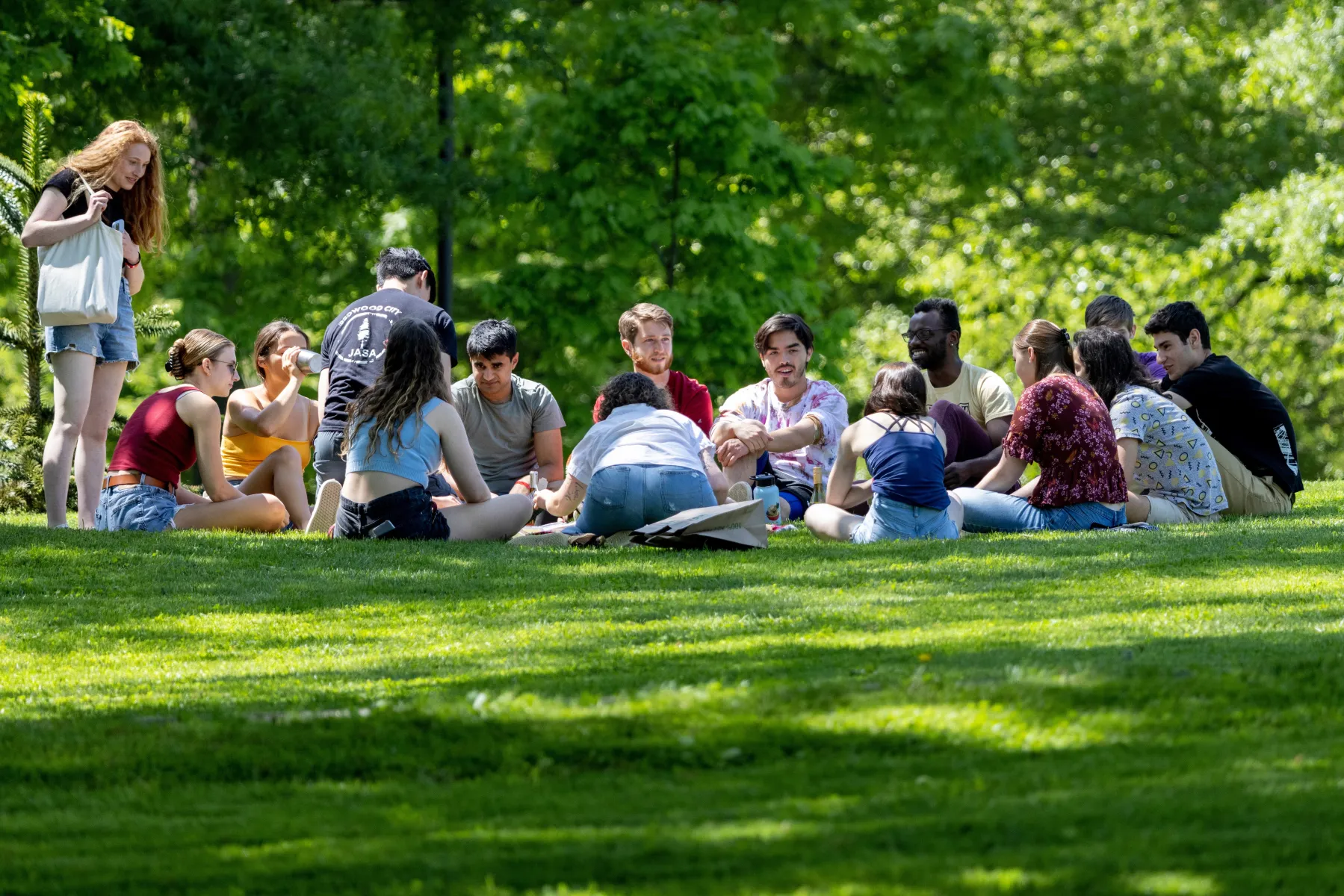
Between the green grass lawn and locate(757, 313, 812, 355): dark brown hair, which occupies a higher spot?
locate(757, 313, 812, 355): dark brown hair

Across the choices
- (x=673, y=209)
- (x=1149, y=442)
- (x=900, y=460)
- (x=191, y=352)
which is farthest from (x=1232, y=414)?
(x=673, y=209)

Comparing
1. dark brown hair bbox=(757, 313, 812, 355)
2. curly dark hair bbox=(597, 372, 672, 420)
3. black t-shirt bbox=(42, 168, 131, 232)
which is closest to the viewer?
black t-shirt bbox=(42, 168, 131, 232)

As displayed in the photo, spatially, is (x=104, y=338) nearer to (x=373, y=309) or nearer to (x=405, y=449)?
(x=373, y=309)

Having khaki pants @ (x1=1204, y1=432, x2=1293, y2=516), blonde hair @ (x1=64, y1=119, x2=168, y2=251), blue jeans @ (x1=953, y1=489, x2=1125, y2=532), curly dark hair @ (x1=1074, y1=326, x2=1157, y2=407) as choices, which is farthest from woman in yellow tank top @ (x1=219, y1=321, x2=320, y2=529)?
khaki pants @ (x1=1204, y1=432, x2=1293, y2=516)

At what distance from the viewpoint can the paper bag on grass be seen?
8.85 meters

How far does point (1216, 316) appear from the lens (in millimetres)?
29172

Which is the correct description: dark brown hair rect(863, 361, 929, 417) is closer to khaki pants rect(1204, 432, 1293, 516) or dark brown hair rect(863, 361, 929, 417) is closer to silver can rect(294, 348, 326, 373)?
khaki pants rect(1204, 432, 1293, 516)

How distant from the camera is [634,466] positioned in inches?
361

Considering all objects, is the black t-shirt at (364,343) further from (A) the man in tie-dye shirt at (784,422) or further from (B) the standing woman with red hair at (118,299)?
(A) the man in tie-dye shirt at (784,422)

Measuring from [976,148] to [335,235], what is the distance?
1024 cm

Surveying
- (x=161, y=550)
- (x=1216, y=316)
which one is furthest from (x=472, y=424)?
(x=1216, y=316)

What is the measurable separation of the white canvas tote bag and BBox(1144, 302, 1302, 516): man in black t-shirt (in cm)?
617

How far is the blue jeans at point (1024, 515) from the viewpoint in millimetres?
9570

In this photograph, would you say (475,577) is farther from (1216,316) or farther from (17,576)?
(1216,316)
